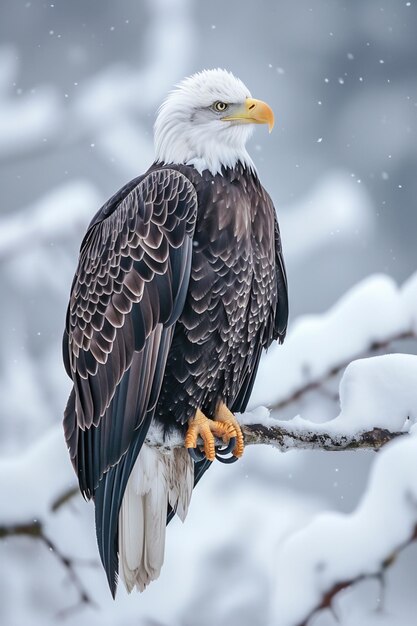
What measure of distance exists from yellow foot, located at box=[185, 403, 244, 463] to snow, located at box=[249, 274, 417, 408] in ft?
0.45

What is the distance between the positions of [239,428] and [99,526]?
22.3 inches

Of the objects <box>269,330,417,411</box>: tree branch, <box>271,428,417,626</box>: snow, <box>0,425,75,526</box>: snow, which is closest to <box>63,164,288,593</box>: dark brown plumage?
<box>0,425,75,526</box>: snow

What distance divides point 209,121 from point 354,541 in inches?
67.6

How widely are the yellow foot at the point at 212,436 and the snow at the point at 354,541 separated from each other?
0.78 metres

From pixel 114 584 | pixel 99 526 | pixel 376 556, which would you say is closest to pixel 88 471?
pixel 99 526

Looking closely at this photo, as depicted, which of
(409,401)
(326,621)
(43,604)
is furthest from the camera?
(43,604)

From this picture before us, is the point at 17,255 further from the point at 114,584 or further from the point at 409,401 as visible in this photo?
the point at 409,401

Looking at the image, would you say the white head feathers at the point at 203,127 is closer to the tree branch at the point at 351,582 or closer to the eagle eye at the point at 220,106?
the eagle eye at the point at 220,106

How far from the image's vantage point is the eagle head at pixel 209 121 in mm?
3461

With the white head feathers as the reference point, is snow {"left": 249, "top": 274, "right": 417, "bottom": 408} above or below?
below

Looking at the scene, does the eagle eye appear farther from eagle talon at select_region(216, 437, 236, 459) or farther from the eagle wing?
eagle talon at select_region(216, 437, 236, 459)

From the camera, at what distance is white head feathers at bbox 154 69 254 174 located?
11.4 ft

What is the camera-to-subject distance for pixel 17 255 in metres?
4.65

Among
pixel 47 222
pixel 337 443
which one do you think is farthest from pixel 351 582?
pixel 47 222
